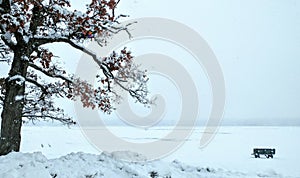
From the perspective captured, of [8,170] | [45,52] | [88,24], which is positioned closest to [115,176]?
[8,170]

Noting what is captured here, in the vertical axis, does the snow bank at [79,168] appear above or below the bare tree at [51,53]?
below

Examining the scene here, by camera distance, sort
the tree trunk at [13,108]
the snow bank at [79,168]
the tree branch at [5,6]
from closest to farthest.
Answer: the snow bank at [79,168]
the tree branch at [5,6]
the tree trunk at [13,108]

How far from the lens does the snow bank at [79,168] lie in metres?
6.38

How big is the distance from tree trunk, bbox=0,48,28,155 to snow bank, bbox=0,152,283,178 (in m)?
0.96

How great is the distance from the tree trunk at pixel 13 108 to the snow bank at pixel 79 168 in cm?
96

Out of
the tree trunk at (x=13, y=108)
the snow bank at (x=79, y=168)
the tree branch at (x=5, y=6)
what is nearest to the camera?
the snow bank at (x=79, y=168)

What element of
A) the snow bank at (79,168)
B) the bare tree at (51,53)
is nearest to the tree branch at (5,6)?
the bare tree at (51,53)

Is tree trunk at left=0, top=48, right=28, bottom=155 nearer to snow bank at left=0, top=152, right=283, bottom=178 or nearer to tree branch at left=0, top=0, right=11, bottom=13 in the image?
snow bank at left=0, top=152, right=283, bottom=178

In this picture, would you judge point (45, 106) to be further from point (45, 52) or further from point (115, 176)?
point (115, 176)

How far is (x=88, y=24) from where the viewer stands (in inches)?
301

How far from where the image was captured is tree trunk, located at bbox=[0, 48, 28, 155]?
7.85 m

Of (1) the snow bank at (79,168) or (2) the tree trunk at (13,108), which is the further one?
(2) the tree trunk at (13,108)

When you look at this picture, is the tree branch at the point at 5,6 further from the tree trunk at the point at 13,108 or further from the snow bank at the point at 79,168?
the snow bank at the point at 79,168

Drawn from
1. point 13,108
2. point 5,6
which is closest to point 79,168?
point 13,108
